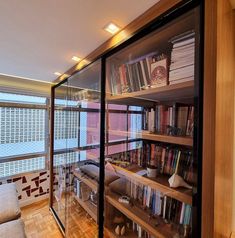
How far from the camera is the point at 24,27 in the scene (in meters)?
1.01

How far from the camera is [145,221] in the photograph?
3.29 ft

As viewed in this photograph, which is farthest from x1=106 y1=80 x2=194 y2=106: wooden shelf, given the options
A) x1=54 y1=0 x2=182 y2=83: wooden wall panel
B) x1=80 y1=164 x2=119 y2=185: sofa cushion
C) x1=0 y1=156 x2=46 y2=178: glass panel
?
x1=0 y1=156 x2=46 y2=178: glass panel

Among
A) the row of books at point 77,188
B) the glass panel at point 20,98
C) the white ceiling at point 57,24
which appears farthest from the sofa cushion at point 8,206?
the white ceiling at point 57,24

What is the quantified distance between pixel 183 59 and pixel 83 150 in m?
1.46

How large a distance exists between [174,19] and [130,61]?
499 mm

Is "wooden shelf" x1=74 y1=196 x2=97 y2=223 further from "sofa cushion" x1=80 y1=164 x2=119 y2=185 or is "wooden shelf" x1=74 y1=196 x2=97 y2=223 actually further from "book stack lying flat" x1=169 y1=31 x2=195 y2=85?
"book stack lying flat" x1=169 y1=31 x2=195 y2=85

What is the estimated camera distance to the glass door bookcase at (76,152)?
165 centimetres

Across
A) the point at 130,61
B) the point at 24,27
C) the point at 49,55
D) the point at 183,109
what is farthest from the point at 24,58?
the point at 183,109

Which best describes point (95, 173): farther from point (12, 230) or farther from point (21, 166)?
point (21, 166)

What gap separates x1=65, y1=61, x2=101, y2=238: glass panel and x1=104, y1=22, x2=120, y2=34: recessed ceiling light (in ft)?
1.57

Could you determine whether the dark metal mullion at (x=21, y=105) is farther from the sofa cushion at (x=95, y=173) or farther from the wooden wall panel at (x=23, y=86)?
the sofa cushion at (x=95, y=173)

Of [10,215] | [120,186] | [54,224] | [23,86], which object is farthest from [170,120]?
[23,86]

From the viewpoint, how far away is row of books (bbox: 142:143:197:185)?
2.81 ft

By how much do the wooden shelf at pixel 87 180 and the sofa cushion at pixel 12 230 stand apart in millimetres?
656
